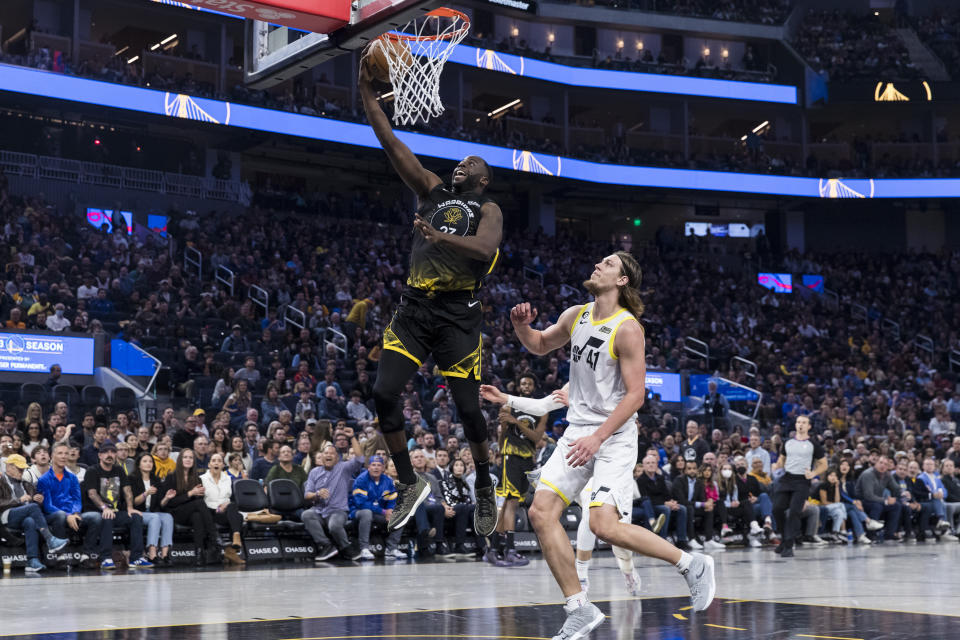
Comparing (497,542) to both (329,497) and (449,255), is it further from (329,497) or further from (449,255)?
(449,255)

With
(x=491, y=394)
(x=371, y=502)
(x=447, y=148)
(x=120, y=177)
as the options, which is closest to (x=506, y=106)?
(x=447, y=148)

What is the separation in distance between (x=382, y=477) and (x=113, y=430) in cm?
361

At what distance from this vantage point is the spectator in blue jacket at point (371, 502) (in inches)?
547

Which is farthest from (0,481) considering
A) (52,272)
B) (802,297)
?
(802,297)

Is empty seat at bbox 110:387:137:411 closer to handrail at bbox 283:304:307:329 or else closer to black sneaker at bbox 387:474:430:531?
handrail at bbox 283:304:307:329

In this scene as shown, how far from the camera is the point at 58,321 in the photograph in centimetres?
1888

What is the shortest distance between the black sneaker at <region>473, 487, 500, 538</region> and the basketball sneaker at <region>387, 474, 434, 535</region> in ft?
1.41

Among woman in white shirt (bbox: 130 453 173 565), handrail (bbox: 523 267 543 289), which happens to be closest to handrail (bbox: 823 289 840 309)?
handrail (bbox: 523 267 543 289)

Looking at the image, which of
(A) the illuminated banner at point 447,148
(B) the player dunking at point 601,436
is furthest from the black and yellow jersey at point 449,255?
(A) the illuminated banner at point 447,148

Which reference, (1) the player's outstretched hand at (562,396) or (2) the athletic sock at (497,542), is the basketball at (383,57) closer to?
(1) the player's outstretched hand at (562,396)

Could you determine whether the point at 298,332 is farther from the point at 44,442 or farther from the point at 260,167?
the point at 260,167

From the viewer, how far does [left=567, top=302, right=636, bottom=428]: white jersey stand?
22.4ft

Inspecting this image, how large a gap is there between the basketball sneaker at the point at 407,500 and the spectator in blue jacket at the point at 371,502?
6982mm

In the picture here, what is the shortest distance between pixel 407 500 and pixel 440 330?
106cm
